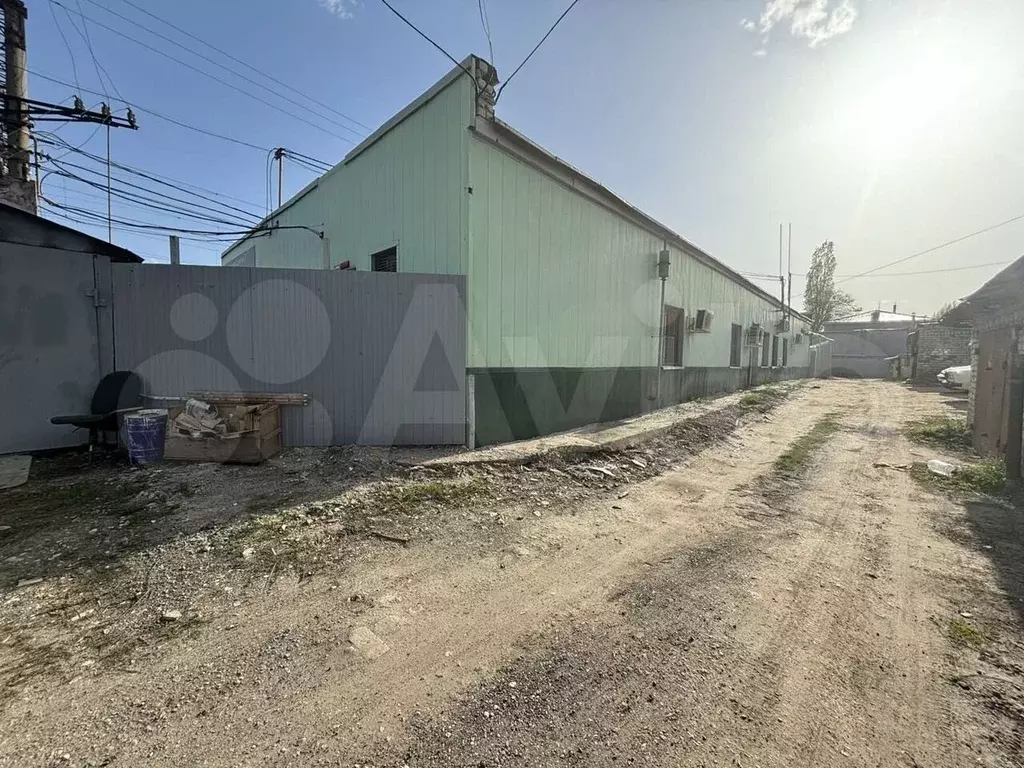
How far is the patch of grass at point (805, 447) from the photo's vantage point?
228 inches

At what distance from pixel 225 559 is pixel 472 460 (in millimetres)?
2590

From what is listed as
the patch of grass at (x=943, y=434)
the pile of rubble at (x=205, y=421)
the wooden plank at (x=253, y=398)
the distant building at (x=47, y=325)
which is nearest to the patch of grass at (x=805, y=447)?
the patch of grass at (x=943, y=434)

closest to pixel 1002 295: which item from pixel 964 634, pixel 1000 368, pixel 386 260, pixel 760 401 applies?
pixel 1000 368

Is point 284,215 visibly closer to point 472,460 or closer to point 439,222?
point 439,222

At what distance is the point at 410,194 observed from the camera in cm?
639

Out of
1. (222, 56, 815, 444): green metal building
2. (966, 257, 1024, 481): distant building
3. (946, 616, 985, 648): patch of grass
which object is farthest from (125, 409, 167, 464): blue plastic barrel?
(966, 257, 1024, 481): distant building

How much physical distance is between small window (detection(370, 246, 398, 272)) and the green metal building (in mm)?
34

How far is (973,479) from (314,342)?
7.97m

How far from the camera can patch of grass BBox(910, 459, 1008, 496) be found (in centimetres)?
468

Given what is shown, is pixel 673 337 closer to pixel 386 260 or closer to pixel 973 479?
pixel 973 479

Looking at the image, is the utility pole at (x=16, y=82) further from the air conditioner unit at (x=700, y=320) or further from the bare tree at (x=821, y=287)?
the bare tree at (x=821, y=287)

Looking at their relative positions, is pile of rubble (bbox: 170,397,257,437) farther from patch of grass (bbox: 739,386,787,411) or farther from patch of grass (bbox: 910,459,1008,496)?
patch of grass (bbox: 739,386,787,411)

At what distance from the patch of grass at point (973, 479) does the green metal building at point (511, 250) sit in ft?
14.3

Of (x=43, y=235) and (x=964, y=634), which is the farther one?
(x=43, y=235)
